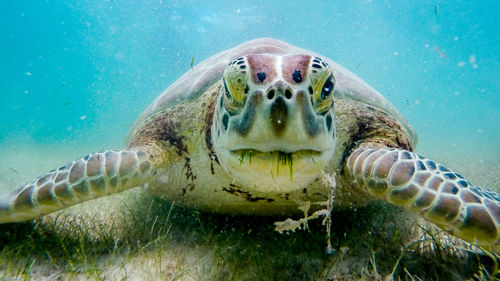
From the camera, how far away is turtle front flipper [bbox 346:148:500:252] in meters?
1.51

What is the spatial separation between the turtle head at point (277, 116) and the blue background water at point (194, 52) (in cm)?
2679

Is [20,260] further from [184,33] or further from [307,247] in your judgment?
[184,33]

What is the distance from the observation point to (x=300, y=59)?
153cm

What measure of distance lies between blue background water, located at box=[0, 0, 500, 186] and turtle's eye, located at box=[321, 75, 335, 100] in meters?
26.7

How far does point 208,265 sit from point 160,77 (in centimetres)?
7850

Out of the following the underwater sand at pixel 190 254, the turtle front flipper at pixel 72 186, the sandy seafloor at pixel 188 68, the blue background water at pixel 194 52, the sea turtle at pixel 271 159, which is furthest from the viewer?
the blue background water at pixel 194 52

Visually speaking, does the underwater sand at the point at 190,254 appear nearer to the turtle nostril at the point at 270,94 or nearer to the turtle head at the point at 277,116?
the turtle head at the point at 277,116

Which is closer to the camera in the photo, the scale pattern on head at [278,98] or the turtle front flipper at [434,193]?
the scale pattern on head at [278,98]

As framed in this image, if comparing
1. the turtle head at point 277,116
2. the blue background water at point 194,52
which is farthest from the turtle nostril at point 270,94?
the blue background water at point 194,52

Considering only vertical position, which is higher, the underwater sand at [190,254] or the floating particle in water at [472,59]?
the floating particle in water at [472,59]

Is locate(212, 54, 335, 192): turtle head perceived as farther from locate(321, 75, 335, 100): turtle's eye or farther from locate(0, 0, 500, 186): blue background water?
locate(0, 0, 500, 186): blue background water

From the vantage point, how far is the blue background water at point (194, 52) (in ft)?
134

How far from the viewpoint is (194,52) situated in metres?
54.0

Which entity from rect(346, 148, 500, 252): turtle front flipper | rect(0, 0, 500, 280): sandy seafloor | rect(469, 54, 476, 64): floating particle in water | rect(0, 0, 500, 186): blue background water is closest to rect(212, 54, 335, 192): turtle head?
rect(346, 148, 500, 252): turtle front flipper
